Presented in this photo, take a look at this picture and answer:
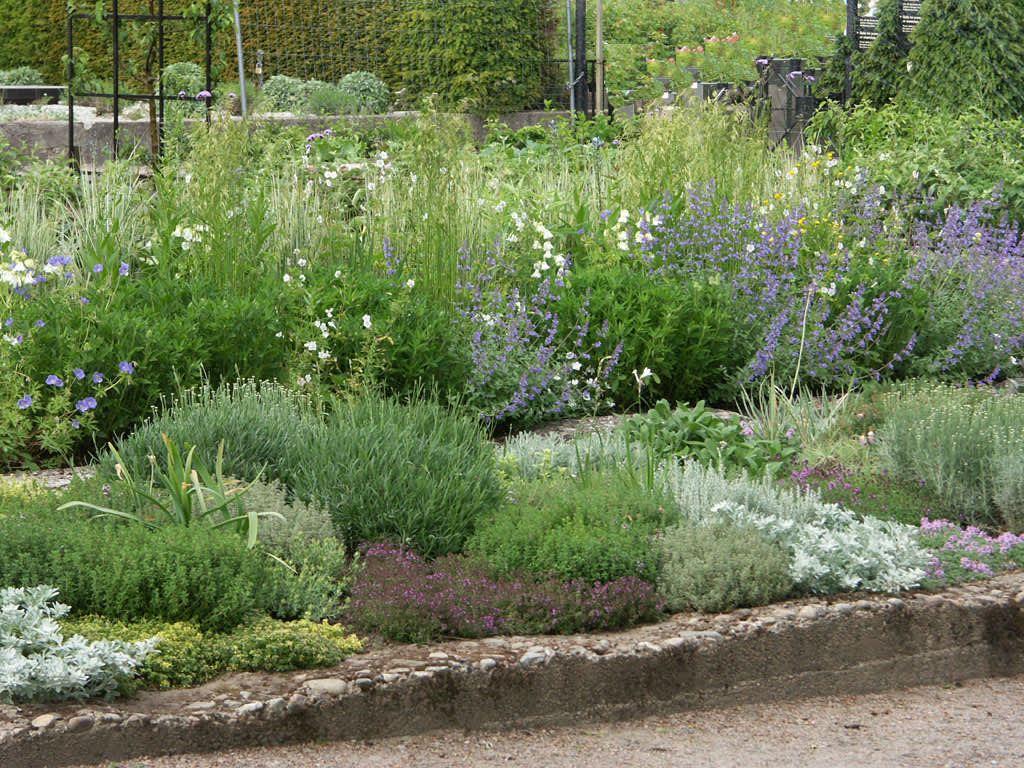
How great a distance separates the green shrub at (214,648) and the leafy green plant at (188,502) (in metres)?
0.29

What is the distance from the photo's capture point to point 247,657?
2.89 metres

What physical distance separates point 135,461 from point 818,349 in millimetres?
3313

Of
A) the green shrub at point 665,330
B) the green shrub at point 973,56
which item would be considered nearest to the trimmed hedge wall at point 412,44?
the green shrub at point 973,56

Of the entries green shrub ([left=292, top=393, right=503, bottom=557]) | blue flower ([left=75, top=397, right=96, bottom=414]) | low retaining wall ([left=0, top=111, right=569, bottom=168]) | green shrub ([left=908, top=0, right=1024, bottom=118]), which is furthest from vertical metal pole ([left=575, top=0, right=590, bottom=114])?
green shrub ([left=292, top=393, right=503, bottom=557])

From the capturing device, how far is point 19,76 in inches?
583

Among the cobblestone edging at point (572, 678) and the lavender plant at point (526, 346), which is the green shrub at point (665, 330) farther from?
the cobblestone edging at point (572, 678)

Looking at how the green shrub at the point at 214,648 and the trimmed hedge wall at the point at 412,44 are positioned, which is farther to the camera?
the trimmed hedge wall at the point at 412,44

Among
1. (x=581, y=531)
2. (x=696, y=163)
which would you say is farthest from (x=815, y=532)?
(x=696, y=163)

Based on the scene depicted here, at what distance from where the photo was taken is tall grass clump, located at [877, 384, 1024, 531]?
3928mm

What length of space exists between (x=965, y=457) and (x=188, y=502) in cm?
261

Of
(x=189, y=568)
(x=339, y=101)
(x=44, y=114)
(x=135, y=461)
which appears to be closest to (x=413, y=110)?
(x=339, y=101)

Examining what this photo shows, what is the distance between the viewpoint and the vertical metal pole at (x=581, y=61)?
1169cm

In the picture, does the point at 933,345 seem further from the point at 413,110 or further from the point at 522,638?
the point at 413,110

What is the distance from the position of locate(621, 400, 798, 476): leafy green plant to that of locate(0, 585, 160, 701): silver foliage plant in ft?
6.74
